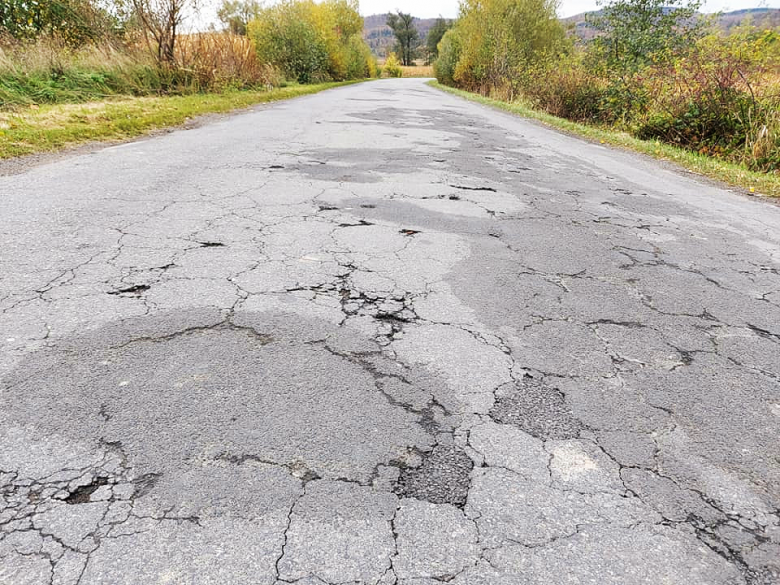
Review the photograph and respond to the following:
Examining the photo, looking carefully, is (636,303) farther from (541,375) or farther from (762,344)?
(541,375)

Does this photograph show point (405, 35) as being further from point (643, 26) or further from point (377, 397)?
point (377, 397)

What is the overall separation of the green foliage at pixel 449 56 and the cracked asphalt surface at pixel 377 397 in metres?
32.3

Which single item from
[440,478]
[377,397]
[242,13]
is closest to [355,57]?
[242,13]

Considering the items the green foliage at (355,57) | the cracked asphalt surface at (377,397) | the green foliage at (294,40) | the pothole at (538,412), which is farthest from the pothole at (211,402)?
the green foliage at (355,57)

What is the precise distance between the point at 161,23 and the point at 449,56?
25.4 meters

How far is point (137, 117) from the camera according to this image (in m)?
8.38

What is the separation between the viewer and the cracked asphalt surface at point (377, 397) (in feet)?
4.26

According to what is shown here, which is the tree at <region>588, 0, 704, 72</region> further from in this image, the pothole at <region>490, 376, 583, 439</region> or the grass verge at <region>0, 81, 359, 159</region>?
the pothole at <region>490, 376, 583, 439</region>

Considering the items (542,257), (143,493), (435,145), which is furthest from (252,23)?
(143,493)

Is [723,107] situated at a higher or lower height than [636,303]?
higher

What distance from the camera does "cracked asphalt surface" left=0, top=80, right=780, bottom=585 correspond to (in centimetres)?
130

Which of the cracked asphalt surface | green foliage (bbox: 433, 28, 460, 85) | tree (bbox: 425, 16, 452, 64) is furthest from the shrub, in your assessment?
tree (bbox: 425, 16, 452, 64)

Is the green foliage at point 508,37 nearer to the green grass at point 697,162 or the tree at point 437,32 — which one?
the green grass at point 697,162

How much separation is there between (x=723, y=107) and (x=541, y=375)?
30.8 ft
